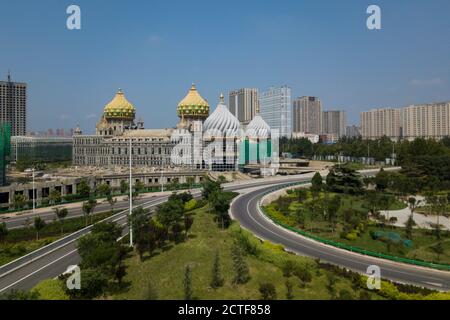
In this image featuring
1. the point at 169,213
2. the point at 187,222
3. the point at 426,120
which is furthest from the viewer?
the point at 426,120

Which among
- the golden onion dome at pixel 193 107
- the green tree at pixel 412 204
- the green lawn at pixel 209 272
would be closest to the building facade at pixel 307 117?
the golden onion dome at pixel 193 107

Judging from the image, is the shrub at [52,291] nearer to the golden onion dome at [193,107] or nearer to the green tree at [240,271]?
the green tree at [240,271]

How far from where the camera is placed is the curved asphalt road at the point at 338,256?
1677 centimetres

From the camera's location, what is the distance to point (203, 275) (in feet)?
53.1

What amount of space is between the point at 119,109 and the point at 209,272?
52556 mm

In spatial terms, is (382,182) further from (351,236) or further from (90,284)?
(90,284)

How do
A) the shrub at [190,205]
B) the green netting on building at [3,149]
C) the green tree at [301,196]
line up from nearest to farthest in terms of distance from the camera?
1. the shrub at [190,205]
2. the green tree at [301,196]
3. the green netting on building at [3,149]

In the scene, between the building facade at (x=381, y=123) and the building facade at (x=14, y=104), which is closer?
the building facade at (x=14, y=104)

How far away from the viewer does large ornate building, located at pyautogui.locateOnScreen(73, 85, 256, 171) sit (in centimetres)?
5550

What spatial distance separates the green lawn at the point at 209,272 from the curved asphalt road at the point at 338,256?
2258 millimetres

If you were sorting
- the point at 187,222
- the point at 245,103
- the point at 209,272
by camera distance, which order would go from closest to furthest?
the point at 209,272
the point at 187,222
the point at 245,103

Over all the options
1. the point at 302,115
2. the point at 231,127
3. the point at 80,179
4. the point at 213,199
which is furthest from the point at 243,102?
the point at 213,199

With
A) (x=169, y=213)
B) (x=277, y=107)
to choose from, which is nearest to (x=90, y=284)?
(x=169, y=213)

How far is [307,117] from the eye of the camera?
13675cm
